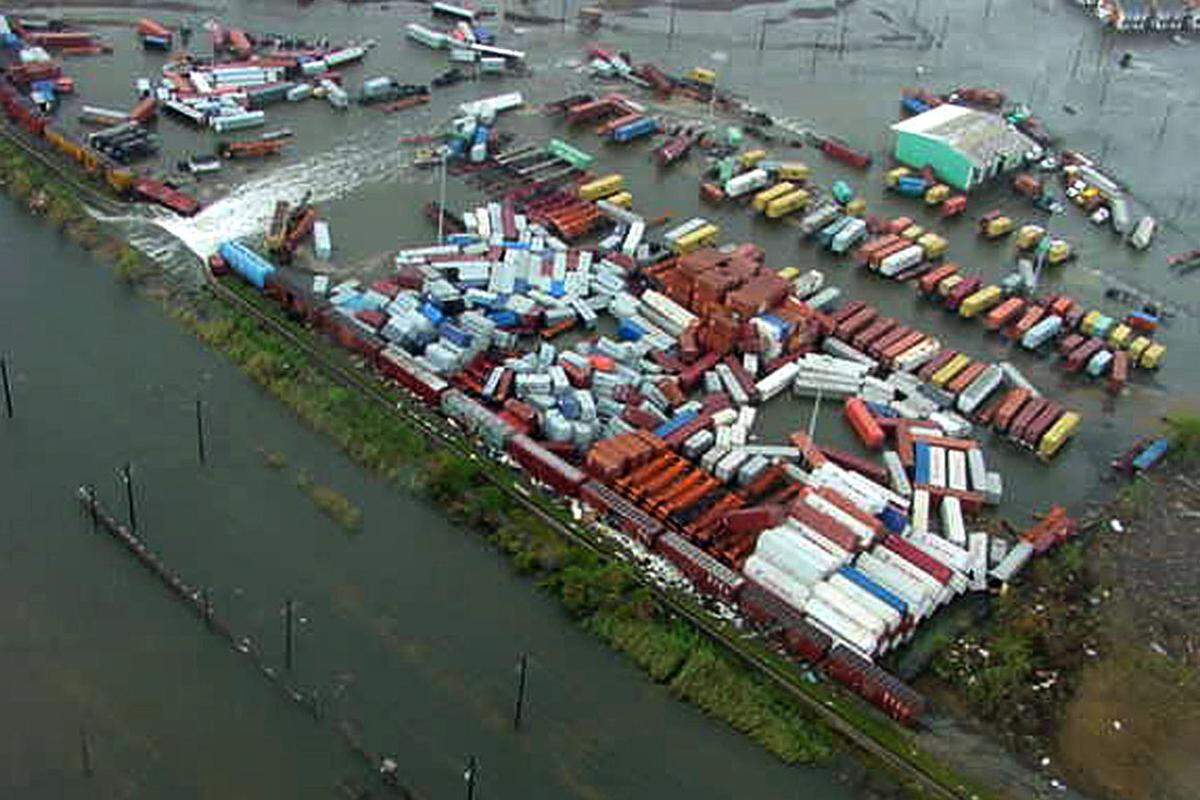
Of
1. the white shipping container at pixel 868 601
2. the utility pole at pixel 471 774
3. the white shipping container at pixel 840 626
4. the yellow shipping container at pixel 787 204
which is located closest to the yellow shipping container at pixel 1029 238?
the yellow shipping container at pixel 787 204

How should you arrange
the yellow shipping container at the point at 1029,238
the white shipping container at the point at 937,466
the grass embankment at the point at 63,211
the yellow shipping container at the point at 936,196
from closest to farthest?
the white shipping container at the point at 937,466 → the grass embankment at the point at 63,211 → the yellow shipping container at the point at 1029,238 → the yellow shipping container at the point at 936,196

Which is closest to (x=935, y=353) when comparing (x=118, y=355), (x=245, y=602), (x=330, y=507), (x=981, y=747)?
(x=981, y=747)

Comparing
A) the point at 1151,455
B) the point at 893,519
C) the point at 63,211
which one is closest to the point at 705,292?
the point at 893,519

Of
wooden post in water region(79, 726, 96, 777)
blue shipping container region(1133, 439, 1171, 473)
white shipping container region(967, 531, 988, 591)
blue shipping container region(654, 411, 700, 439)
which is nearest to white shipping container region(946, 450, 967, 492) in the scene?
white shipping container region(967, 531, 988, 591)

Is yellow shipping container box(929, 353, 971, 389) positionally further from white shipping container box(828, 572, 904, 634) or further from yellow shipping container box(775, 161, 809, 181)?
yellow shipping container box(775, 161, 809, 181)

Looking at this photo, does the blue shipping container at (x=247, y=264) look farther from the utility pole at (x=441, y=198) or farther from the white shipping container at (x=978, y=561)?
the white shipping container at (x=978, y=561)

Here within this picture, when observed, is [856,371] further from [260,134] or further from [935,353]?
[260,134]
